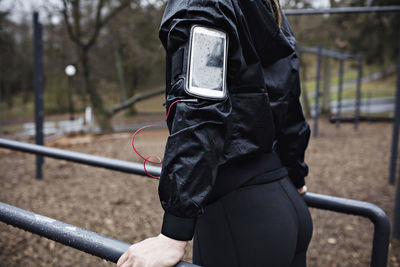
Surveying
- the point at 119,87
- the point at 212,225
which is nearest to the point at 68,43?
the point at 119,87

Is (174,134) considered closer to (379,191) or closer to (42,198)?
(42,198)

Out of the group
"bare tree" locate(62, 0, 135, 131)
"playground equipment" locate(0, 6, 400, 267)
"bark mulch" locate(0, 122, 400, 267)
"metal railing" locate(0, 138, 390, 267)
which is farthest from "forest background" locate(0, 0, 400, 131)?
"metal railing" locate(0, 138, 390, 267)

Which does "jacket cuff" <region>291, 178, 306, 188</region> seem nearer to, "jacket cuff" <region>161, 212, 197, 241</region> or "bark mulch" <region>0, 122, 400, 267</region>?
"jacket cuff" <region>161, 212, 197, 241</region>

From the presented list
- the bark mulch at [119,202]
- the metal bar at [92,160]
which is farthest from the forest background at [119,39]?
the metal bar at [92,160]

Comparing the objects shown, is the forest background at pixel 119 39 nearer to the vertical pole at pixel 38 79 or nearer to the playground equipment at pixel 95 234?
the vertical pole at pixel 38 79

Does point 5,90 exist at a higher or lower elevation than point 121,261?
lower

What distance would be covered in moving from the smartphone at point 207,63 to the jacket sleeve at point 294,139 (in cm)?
39

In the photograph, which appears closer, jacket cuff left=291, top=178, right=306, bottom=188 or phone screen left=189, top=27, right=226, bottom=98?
phone screen left=189, top=27, right=226, bottom=98

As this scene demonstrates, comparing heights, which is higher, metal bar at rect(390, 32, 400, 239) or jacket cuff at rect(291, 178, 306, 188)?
jacket cuff at rect(291, 178, 306, 188)

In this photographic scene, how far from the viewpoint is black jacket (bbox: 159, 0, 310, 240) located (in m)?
0.75

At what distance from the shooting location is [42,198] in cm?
373

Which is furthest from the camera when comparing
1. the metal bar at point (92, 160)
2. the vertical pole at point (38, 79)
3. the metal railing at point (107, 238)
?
the vertical pole at point (38, 79)

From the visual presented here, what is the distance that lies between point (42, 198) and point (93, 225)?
93 centimetres

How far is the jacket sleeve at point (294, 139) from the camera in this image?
1.13m
